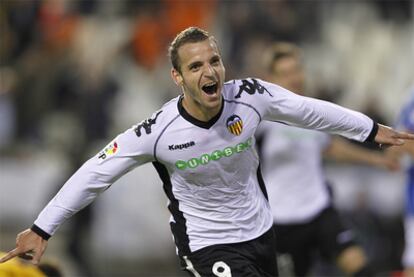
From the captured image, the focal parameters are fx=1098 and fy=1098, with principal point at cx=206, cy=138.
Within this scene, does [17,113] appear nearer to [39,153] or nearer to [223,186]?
[39,153]

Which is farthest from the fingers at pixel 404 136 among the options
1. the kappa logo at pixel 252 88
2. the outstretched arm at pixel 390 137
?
the kappa logo at pixel 252 88

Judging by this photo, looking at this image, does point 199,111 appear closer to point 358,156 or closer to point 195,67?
point 195,67

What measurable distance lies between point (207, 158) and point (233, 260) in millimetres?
646

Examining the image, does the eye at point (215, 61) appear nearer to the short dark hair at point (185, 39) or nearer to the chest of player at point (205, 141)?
the short dark hair at point (185, 39)

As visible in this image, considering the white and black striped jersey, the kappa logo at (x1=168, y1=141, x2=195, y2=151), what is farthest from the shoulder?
the kappa logo at (x1=168, y1=141, x2=195, y2=151)

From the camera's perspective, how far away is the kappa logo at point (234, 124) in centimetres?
646

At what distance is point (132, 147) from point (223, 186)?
62 cm

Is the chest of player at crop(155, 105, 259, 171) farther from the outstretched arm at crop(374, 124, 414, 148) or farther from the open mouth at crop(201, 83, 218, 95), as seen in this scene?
the outstretched arm at crop(374, 124, 414, 148)

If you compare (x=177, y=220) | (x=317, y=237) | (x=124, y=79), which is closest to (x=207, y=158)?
(x=177, y=220)

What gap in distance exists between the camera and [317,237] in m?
9.16

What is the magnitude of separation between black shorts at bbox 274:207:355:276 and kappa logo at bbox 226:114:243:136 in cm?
282

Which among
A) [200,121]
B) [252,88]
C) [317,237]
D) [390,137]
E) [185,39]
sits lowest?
[317,237]

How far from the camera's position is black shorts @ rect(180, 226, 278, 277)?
657 centimetres

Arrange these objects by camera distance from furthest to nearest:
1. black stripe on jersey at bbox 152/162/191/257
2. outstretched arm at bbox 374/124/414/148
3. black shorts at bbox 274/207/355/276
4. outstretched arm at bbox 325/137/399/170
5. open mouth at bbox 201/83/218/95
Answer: black shorts at bbox 274/207/355/276
outstretched arm at bbox 325/137/399/170
black stripe on jersey at bbox 152/162/191/257
outstretched arm at bbox 374/124/414/148
open mouth at bbox 201/83/218/95
